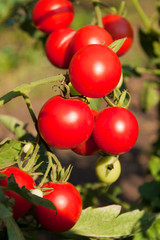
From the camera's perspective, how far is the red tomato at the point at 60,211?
0.79 m

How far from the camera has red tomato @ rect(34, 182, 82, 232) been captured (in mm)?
792

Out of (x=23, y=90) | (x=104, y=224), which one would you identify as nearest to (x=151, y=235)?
(x=104, y=224)

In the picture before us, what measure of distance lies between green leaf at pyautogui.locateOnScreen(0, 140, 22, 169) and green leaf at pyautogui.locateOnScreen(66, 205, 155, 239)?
23cm

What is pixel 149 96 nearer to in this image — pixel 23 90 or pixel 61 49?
pixel 61 49

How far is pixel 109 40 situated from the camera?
0.93 m

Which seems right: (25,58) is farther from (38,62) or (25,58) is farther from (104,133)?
(104,133)

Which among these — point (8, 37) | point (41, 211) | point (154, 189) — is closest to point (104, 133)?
point (41, 211)

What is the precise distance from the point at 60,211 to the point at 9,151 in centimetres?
19

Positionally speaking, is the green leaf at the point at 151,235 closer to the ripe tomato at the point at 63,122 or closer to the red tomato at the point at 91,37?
the ripe tomato at the point at 63,122

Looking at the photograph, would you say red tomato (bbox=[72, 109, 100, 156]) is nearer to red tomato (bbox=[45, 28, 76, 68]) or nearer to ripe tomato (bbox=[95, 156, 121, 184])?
ripe tomato (bbox=[95, 156, 121, 184])

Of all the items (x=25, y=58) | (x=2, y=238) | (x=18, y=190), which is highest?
(x=18, y=190)

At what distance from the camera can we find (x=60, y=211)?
0.80 metres

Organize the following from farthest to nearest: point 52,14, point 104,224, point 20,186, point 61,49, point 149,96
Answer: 1. point 149,96
2. point 52,14
3. point 61,49
4. point 104,224
5. point 20,186

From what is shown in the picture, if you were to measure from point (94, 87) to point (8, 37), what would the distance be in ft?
13.0
